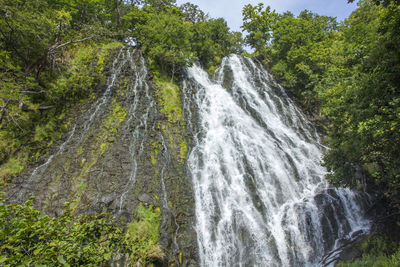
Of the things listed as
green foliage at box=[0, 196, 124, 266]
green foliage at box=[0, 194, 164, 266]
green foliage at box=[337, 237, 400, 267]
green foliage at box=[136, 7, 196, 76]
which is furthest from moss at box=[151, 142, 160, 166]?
green foliage at box=[337, 237, 400, 267]

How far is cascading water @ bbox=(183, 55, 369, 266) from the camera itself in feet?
28.4

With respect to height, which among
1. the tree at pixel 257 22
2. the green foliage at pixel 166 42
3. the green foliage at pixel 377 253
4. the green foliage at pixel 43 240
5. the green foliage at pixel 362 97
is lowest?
the green foliage at pixel 377 253

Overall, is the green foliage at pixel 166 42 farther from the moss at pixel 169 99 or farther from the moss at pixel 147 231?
the moss at pixel 147 231

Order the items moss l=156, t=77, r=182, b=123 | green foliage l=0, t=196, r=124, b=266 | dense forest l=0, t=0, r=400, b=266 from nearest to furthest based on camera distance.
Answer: green foliage l=0, t=196, r=124, b=266 → dense forest l=0, t=0, r=400, b=266 → moss l=156, t=77, r=182, b=123

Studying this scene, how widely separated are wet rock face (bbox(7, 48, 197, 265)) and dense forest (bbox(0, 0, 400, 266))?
0.83m

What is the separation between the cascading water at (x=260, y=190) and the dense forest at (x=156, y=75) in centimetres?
200

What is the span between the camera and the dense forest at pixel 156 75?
2.72 metres

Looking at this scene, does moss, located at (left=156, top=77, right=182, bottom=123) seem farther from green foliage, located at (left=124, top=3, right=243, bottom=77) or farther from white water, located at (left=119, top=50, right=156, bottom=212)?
green foliage, located at (left=124, top=3, right=243, bottom=77)

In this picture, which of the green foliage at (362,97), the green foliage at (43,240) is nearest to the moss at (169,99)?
the green foliage at (362,97)

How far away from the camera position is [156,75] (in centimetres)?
1791

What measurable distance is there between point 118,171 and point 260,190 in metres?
7.71

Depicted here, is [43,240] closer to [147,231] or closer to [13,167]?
[147,231]

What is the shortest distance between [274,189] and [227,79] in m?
13.7

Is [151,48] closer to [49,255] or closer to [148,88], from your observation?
[148,88]
